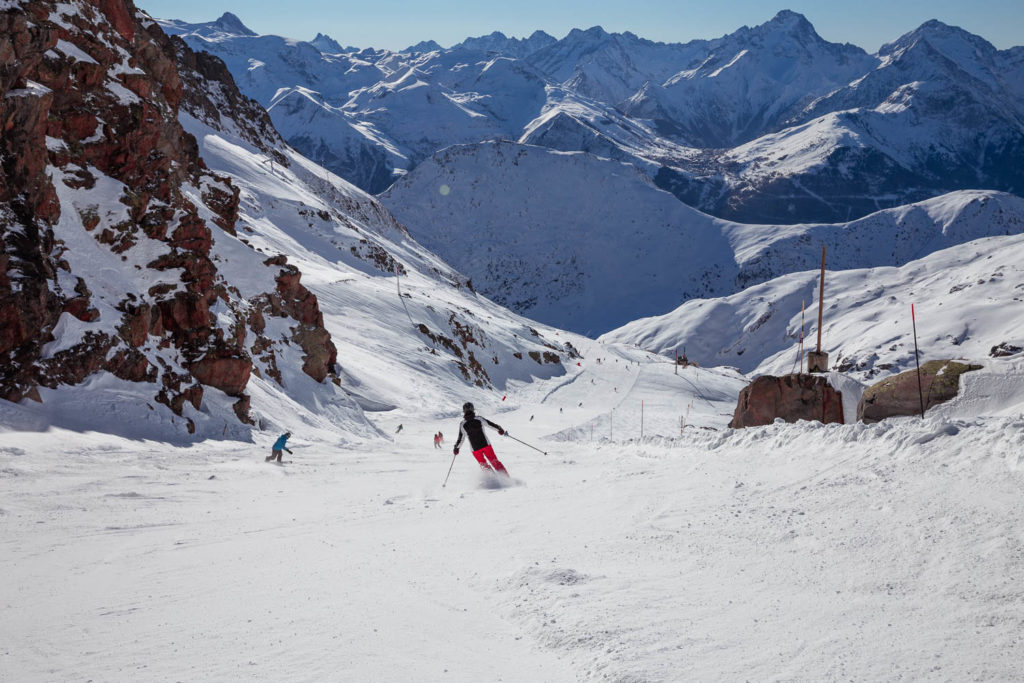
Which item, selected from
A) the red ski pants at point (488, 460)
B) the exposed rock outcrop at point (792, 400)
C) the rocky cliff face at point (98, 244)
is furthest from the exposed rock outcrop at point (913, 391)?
the rocky cliff face at point (98, 244)

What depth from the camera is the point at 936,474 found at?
8.23 m

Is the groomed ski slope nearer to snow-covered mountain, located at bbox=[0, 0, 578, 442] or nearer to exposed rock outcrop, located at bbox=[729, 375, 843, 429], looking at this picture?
snow-covered mountain, located at bbox=[0, 0, 578, 442]

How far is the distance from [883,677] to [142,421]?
19.3 meters

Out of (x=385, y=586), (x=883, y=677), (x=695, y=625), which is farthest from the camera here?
(x=385, y=586)

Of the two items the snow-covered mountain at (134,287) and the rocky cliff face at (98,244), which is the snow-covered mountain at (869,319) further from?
the rocky cliff face at (98,244)

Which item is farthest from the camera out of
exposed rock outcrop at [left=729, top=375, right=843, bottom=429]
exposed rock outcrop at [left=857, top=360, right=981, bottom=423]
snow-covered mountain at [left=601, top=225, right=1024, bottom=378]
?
snow-covered mountain at [left=601, top=225, right=1024, bottom=378]

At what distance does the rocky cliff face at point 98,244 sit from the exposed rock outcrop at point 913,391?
1961 centimetres

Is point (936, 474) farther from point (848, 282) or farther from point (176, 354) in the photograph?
point (848, 282)

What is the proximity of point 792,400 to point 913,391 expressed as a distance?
494cm

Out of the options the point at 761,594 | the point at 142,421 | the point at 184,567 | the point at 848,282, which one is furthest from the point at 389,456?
the point at 848,282

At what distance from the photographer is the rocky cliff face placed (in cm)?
1912

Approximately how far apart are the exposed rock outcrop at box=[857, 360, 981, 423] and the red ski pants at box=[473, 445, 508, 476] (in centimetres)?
1069

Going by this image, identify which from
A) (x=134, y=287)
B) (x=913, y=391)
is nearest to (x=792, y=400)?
(x=913, y=391)

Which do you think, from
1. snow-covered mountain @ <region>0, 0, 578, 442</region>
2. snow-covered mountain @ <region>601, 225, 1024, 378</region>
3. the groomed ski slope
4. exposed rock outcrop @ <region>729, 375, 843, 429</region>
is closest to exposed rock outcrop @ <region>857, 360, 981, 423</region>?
exposed rock outcrop @ <region>729, 375, 843, 429</region>
